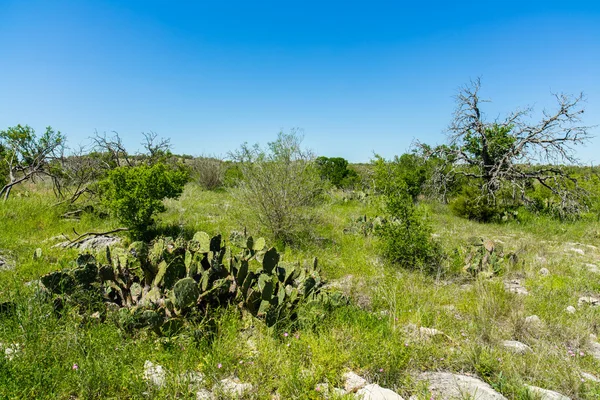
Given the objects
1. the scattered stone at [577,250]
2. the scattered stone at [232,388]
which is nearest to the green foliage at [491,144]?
the scattered stone at [577,250]

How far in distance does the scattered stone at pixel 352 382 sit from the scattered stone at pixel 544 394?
1.02 meters

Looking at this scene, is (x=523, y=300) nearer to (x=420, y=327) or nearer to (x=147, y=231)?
(x=420, y=327)

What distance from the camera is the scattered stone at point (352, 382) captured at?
216 cm

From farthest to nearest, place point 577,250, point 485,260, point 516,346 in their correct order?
point 577,250 → point 485,260 → point 516,346

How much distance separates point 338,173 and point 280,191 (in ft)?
37.9

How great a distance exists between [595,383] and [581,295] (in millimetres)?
2281

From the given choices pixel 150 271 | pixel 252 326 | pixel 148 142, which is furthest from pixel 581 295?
pixel 148 142

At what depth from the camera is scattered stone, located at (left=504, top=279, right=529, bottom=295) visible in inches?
162

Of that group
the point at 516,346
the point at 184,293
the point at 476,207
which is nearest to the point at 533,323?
the point at 516,346

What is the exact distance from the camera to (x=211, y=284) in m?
3.28

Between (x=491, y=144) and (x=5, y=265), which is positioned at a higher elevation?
(x=491, y=144)

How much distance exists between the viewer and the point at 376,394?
2.05 meters

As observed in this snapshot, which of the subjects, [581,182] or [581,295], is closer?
[581,295]

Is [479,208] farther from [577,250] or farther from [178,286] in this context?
[178,286]
